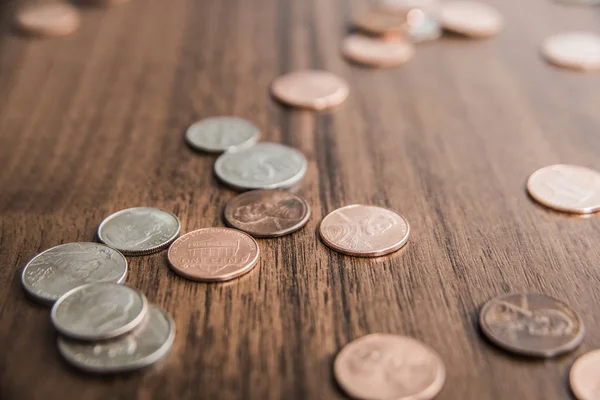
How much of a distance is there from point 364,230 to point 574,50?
2.34 feet

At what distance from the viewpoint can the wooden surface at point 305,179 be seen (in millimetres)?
600

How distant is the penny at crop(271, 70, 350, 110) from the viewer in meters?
1.06

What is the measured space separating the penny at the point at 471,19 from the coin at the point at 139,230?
79cm

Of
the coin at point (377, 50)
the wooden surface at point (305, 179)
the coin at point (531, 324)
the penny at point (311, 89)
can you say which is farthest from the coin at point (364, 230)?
the coin at point (377, 50)

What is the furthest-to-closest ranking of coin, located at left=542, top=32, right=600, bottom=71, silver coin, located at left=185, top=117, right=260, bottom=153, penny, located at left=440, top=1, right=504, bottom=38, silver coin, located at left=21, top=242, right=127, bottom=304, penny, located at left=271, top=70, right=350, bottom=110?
penny, located at left=440, top=1, right=504, bottom=38, coin, located at left=542, top=32, right=600, bottom=71, penny, located at left=271, top=70, right=350, bottom=110, silver coin, located at left=185, top=117, right=260, bottom=153, silver coin, located at left=21, top=242, right=127, bottom=304

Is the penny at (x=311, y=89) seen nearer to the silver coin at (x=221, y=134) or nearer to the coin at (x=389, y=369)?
the silver coin at (x=221, y=134)

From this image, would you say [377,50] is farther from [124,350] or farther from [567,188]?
[124,350]

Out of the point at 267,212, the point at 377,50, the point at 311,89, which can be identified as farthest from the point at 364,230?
the point at 377,50

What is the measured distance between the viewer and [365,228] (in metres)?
0.76

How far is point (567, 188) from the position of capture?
2.77 feet

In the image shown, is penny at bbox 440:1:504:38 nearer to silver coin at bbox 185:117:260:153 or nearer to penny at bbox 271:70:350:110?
penny at bbox 271:70:350:110

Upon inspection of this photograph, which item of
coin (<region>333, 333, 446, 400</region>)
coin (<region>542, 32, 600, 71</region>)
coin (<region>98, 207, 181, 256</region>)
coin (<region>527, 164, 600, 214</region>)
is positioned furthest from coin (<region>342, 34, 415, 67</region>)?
coin (<region>333, 333, 446, 400</region>)

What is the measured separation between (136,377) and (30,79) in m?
0.76

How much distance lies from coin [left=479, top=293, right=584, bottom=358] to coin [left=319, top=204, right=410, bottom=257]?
14 cm
